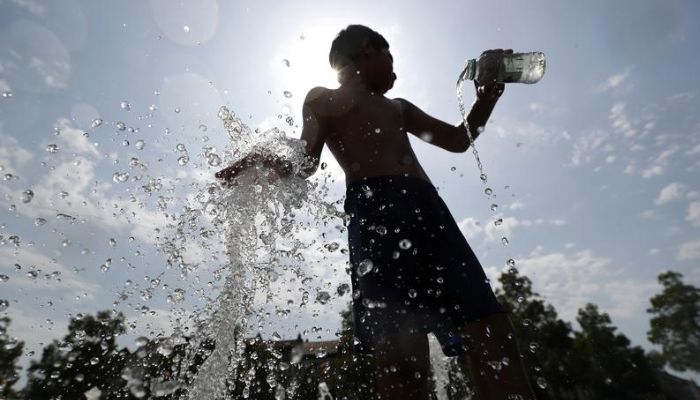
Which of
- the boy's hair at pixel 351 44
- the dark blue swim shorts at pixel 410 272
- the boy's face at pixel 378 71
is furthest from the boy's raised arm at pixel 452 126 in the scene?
the dark blue swim shorts at pixel 410 272

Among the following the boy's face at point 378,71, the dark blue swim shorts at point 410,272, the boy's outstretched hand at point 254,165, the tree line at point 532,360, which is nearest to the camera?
the dark blue swim shorts at point 410,272

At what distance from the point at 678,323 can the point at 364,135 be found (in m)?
44.6

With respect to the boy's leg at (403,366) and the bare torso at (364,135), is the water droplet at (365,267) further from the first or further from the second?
the bare torso at (364,135)

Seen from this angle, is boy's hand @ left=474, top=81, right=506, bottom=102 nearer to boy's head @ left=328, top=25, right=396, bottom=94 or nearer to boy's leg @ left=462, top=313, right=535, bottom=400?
boy's head @ left=328, top=25, right=396, bottom=94

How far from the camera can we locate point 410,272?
193cm

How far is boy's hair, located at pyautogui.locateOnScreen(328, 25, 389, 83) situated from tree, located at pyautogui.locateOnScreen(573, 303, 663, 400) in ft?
120

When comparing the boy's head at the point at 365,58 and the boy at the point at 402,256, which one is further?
the boy's head at the point at 365,58

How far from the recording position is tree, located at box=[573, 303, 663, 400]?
32625mm

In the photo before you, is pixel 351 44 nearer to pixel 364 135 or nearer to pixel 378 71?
pixel 378 71

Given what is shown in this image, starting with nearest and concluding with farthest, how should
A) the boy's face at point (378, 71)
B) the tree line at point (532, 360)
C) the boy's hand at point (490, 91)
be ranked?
the boy's hand at point (490, 91) → the boy's face at point (378, 71) → the tree line at point (532, 360)

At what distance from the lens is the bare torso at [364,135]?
2.38 metres

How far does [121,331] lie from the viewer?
3637mm

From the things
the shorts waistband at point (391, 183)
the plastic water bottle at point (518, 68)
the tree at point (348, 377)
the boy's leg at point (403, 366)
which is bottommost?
the boy's leg at point (403, 366)

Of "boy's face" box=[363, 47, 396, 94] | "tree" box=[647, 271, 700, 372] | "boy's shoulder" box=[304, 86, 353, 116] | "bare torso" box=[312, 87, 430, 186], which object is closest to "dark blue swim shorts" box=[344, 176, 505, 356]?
"bare torso" box=[312, 87, 430, 186]
